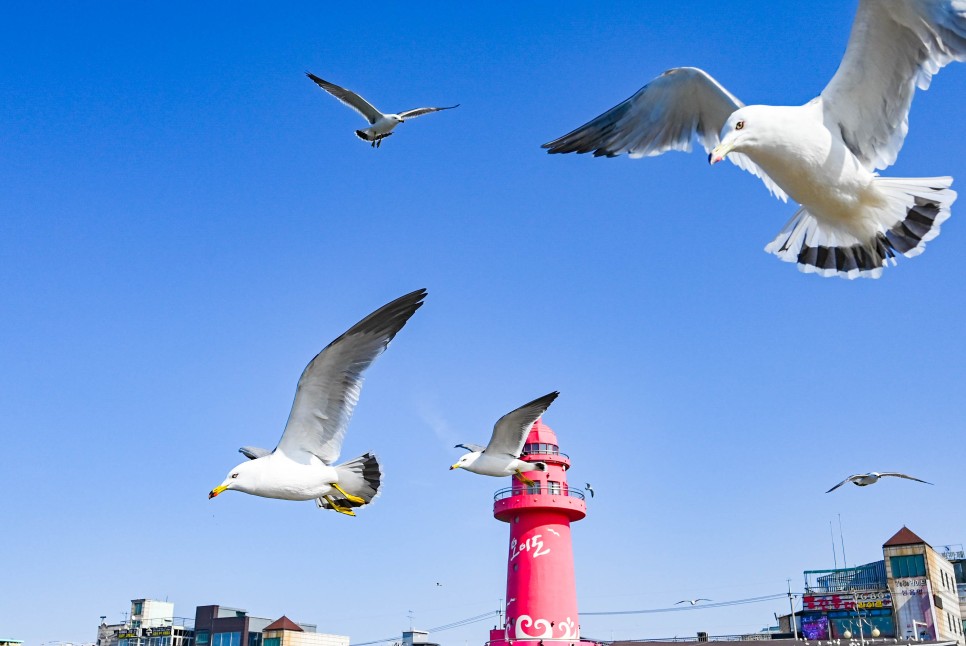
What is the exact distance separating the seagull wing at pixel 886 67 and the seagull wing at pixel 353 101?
729 centimetres

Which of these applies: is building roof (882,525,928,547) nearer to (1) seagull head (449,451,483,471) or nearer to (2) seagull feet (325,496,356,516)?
(1) seagull head (449,451,483,471)

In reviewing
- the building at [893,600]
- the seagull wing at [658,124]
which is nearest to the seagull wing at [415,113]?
the seagull wing at [658,124]

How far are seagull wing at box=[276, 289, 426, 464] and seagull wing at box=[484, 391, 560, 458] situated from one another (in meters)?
7.97

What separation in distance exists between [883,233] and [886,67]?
1.37m

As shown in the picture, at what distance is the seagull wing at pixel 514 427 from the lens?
54.5 feet

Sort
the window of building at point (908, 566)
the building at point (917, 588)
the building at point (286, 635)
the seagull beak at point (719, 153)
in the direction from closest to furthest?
the seagull beak at point (719, 153) < the building at point (917, 588) < the window of building at point (908, 566) < the building at point (286, 635)

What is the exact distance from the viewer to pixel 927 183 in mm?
7488

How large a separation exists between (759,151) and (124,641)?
66.2 metres

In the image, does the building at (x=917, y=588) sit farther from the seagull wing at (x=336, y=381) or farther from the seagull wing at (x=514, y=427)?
the seagull wing at (x=336, y=381)

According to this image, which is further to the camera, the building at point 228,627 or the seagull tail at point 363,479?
the building at point 228,627

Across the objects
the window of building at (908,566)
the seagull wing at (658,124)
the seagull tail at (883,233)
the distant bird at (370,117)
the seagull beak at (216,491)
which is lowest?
the seagull beak at (216,491)

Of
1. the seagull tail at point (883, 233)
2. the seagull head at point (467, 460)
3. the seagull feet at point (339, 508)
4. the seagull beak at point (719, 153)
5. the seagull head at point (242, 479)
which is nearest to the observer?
the seagull beak at point (719, 153)

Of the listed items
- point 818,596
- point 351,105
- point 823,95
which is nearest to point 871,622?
point 818,596

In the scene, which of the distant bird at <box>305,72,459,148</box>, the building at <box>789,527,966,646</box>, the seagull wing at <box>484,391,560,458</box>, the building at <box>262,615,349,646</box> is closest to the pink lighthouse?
the seagull wing at <box>484,391,560,458</box>
